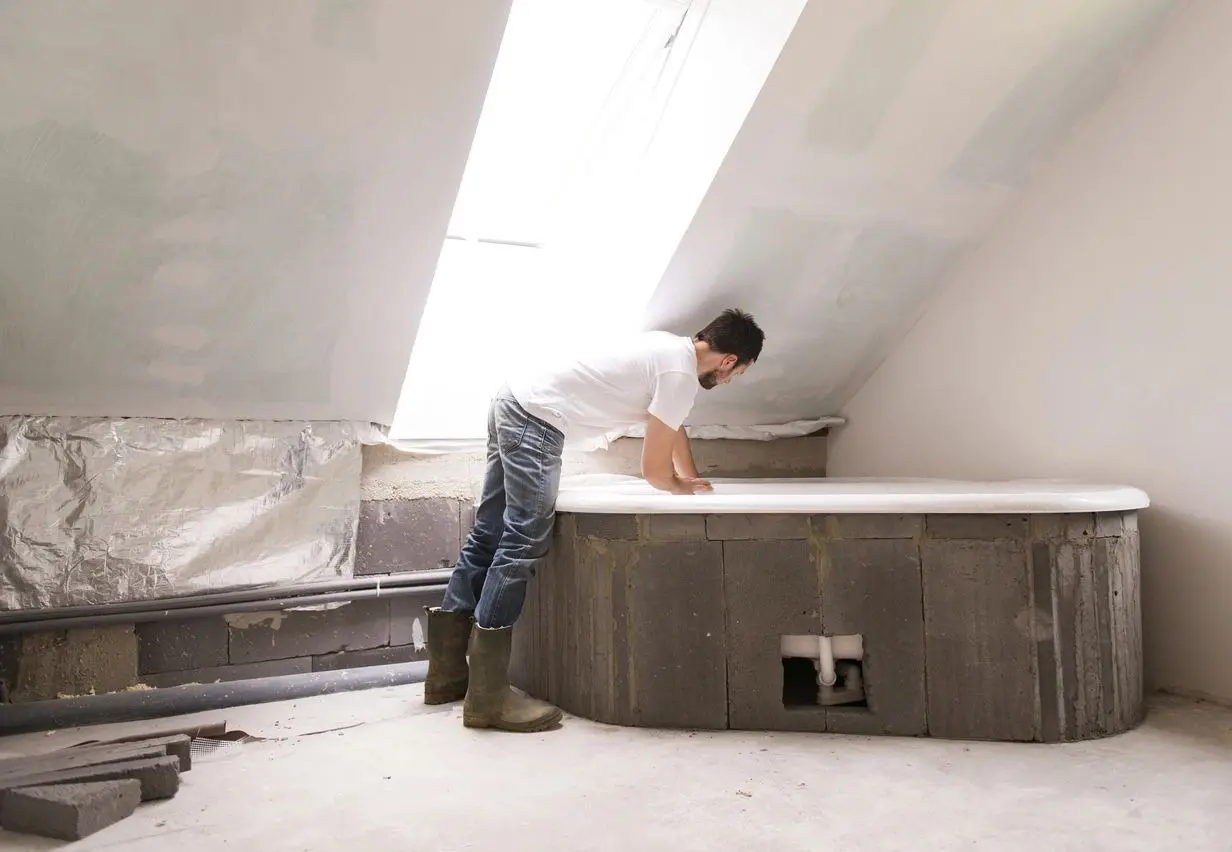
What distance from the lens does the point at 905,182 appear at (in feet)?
8.23

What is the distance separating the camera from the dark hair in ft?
7.75

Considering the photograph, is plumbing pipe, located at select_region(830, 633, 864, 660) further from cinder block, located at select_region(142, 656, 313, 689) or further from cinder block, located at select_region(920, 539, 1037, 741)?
cinder block, located at select_region(142, 656, 313, 689)

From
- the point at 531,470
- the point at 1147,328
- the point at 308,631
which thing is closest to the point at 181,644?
the point at 308,631

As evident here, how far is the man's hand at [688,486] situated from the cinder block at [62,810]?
1385mm

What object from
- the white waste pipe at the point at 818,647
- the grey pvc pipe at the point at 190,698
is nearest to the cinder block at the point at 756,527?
the white waste pipe at the point at 818,647

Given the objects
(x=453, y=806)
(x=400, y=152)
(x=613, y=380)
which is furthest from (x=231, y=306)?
(x=453, y=806)

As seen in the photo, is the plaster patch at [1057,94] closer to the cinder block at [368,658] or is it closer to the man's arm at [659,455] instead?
the man's arm at [659,455]

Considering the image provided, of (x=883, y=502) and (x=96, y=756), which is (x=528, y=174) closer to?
(x=883, y=502)

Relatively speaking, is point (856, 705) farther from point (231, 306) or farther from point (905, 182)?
point (231, 306)

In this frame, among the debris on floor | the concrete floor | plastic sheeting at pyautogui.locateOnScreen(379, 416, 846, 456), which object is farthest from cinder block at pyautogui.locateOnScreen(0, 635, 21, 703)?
plastic sheeting at pyautogui.locateOnScreen(379, 416, 846, 456)

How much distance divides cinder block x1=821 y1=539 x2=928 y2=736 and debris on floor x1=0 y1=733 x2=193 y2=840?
1486 mm

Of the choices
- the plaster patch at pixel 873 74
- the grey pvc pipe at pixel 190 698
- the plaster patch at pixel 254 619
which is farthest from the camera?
the plaster patch at pixel 254 619

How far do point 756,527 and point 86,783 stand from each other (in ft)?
4.94

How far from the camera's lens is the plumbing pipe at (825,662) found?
2.10 m
